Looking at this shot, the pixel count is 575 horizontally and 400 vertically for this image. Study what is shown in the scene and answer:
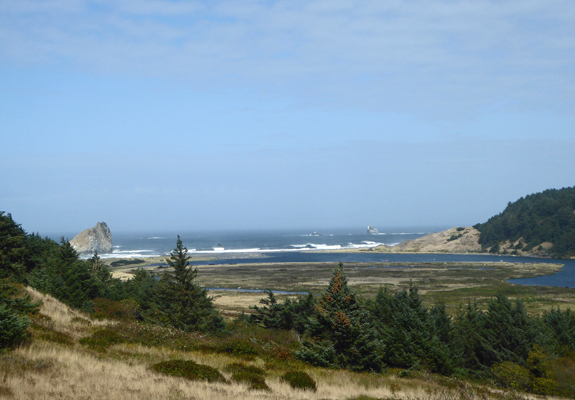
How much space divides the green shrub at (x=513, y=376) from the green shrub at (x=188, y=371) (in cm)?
1560

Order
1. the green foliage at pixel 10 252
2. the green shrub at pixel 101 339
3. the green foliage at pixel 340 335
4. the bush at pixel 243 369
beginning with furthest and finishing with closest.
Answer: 1. the green foliage at pixel 10 252
2. the green foliage at pixel 340 335
3. the green shrub at pixel 101 339
4. the bush at pixel 243 369

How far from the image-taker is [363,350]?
1820 cm

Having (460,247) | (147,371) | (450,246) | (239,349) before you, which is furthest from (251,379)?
(450,246)

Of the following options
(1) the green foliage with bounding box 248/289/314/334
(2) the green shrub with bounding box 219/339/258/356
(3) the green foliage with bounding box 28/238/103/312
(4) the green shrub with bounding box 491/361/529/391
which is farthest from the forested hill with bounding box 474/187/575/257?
(2) the green shrub with bounding box 219/339/258/356

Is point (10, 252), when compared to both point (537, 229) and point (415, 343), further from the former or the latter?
point (537, 229)

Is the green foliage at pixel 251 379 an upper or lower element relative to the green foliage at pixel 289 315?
upper

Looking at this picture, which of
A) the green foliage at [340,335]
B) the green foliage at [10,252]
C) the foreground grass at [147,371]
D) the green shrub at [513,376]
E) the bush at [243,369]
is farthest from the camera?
the green foliage at [10,252]

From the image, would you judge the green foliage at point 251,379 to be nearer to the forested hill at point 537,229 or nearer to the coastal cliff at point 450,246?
the forested hill at point 537,229

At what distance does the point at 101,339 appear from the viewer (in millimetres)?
16469

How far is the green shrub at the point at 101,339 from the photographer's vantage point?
1537 centimetres

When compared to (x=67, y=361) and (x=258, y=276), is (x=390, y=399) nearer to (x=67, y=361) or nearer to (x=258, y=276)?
(x=67, y=361)

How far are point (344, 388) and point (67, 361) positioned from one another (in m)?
8.47

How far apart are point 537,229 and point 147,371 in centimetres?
19117

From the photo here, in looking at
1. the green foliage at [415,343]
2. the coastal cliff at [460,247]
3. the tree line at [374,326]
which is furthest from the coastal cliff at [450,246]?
the green foliage at [415,343]
